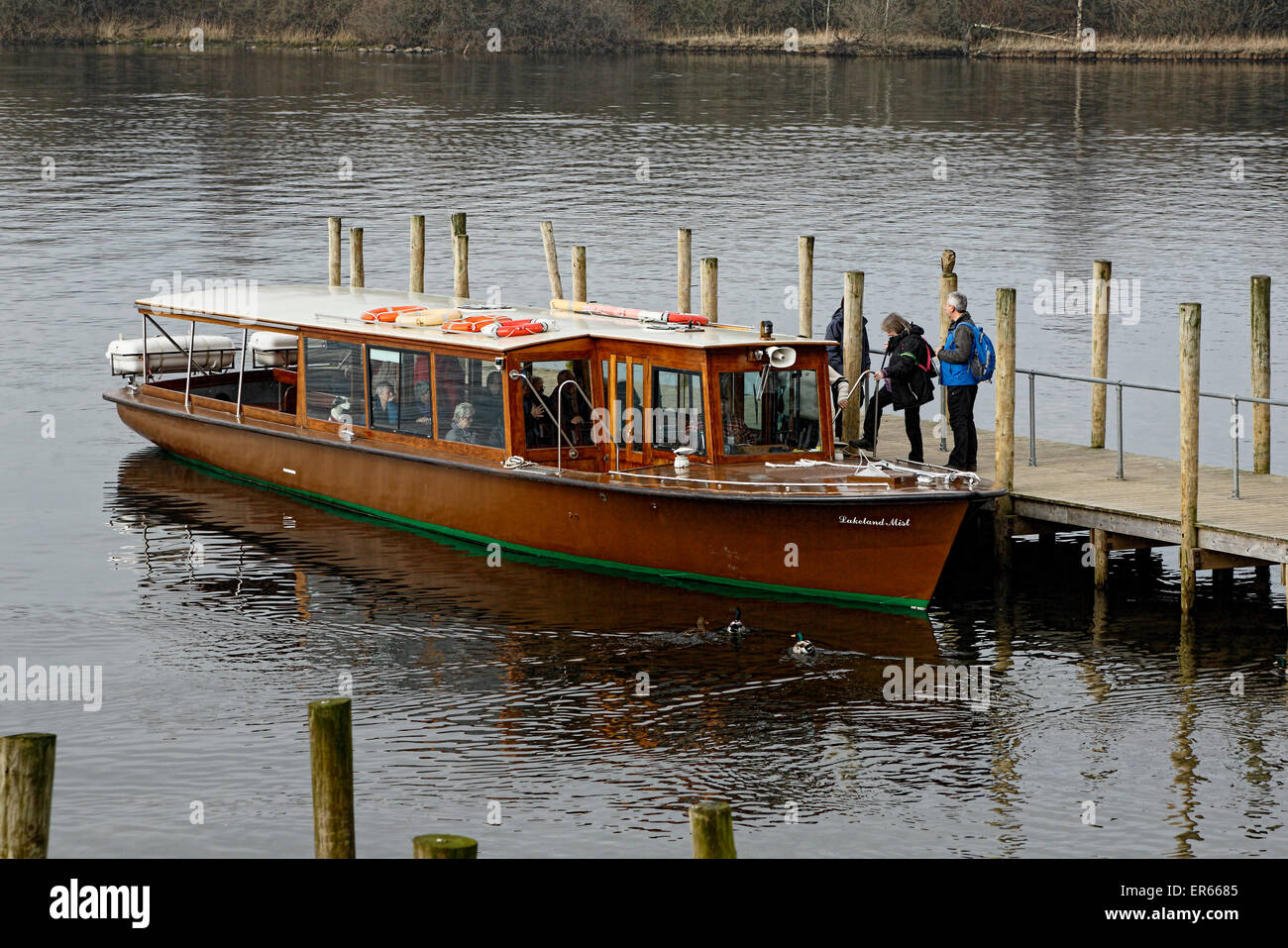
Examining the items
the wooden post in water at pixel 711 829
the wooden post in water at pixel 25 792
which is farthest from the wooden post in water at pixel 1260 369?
the wooden post in water at pixel 25 792

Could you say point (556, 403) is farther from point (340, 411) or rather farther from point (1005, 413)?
point (1005, 413)

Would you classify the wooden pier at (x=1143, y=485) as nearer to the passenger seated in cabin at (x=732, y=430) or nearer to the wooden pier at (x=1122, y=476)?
the wooden pier at (x=1122, y=476)

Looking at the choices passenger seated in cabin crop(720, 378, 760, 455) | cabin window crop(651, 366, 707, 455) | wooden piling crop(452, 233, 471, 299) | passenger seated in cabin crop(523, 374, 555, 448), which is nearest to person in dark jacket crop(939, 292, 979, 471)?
passenger seated in cabin crop(720, 378, 760, 455)

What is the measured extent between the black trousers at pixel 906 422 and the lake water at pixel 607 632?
137 centimetres

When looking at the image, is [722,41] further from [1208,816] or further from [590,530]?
[1208,816]

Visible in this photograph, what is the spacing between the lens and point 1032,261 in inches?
1816

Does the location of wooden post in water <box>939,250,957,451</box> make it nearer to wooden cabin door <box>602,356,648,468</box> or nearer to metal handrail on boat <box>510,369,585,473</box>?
wooden cabin door <box>602,356,648,468</box>

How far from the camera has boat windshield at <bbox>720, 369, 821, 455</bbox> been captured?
22.1 metres

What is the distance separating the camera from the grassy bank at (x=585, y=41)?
97125mm

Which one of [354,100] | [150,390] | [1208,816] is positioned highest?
[354,100]
